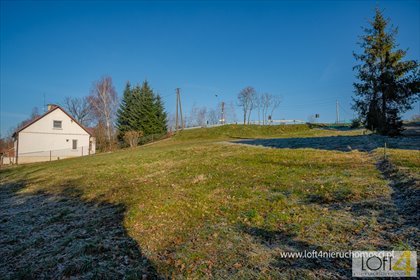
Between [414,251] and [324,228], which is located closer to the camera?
[414,251]

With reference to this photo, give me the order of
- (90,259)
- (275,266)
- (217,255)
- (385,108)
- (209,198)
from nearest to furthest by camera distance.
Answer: (275,266)
(217,255)
(90,259)
(209,198)
(385,108)

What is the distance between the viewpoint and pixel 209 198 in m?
6.91

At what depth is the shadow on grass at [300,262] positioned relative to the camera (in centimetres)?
319

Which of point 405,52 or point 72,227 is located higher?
point 405,52

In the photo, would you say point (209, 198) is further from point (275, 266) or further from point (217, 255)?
point (275, 266)

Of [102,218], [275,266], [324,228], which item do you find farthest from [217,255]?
[102,218]

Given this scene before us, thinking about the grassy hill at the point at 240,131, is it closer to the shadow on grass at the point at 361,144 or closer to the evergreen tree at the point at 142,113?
the evergreen tree at the point at 142,113

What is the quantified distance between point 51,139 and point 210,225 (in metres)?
39.8

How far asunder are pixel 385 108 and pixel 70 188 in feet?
70.0

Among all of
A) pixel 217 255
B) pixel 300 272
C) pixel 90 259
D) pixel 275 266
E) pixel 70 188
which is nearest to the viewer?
pixel 300 272

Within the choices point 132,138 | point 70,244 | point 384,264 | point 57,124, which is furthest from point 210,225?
point 57,124

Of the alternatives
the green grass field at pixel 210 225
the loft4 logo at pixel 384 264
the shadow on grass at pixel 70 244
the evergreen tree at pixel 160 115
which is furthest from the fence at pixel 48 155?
the loft4 logo at pixel 384 264

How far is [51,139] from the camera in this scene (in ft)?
122

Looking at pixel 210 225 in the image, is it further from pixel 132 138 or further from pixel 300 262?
pixel 132 138
